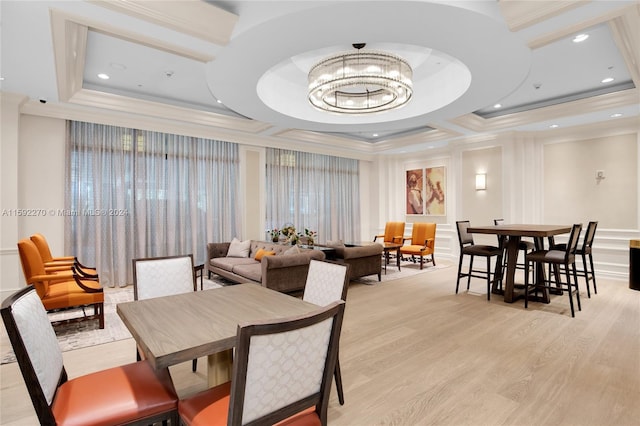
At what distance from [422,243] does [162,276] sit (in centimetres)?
582

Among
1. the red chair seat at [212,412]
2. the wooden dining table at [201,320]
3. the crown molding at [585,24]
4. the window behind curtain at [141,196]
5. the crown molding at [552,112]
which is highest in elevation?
the crown molding at [552,112]

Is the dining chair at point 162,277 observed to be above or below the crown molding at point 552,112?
below

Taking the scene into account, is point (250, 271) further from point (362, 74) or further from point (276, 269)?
point (362, 74)

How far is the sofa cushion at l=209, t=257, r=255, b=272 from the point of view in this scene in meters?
5.22

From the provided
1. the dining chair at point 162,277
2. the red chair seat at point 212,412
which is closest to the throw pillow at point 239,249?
the dining chair at point 162,277

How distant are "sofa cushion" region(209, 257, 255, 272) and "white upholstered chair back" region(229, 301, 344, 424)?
4.03 meters

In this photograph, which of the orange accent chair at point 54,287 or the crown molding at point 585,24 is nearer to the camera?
the crown molding at point 585,24

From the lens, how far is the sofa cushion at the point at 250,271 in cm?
452

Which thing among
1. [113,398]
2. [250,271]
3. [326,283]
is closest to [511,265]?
[326,283]

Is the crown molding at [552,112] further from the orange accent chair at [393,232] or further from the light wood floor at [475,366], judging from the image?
the light wood floor at [475,366]

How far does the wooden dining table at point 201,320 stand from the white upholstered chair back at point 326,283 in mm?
301

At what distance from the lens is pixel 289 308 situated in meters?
1.92

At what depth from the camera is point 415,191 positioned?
343 inches

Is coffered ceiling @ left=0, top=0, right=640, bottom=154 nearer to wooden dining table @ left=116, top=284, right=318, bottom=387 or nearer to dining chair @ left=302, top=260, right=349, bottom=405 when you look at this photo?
dining chair @ left=302, top=260, right=349, bottom=405
